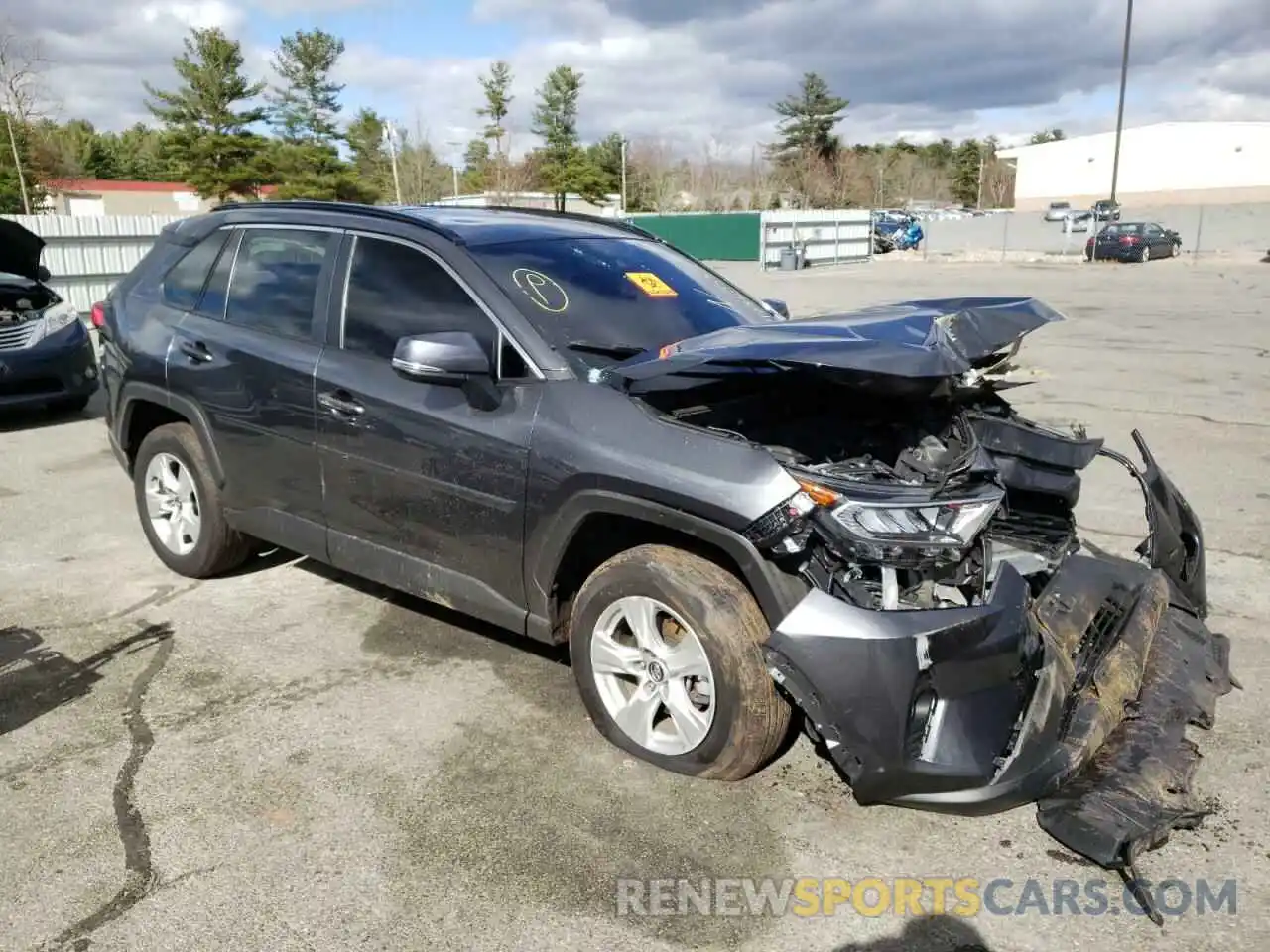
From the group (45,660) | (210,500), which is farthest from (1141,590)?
(45,660)

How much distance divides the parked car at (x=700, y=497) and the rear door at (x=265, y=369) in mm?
15

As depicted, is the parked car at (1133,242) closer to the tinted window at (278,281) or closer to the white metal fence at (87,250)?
the white metal fence at (87,250)

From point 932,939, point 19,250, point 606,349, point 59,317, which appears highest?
point 19,250

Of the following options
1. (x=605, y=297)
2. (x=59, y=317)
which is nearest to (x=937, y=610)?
(x=605, y=297)

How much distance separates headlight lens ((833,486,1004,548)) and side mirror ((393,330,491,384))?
1.38m

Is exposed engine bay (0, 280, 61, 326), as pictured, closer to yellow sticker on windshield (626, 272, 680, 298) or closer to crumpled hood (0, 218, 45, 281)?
crumpled hood (0, 218, 45, 281)

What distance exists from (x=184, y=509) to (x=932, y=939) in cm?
410

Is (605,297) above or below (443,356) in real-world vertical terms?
above

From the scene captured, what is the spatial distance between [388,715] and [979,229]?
44.7 metres

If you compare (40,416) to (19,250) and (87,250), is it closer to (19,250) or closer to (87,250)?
(19,250)

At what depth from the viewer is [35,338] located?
8.56m

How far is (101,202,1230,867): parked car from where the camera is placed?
2.78 metres

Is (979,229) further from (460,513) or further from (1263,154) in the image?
(460,513)

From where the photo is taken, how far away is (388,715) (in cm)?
370
